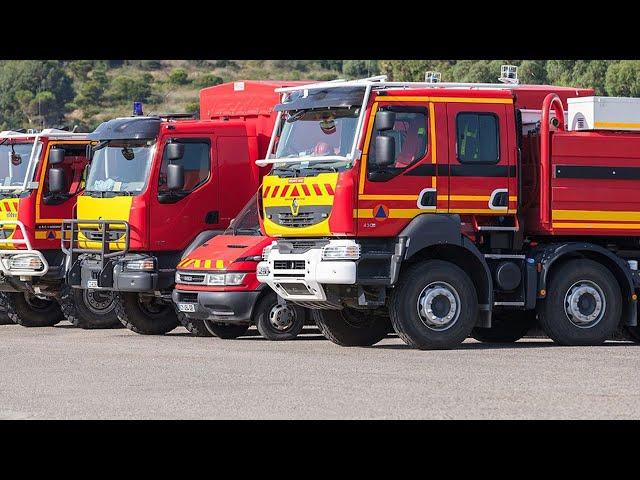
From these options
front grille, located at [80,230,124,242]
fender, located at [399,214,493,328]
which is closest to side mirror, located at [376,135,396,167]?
fender, located at [399,214,493,328]

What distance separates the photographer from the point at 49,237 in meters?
24.1

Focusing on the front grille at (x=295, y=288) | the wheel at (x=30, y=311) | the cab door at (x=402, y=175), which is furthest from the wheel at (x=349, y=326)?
the wheel at (x=30, y=311)

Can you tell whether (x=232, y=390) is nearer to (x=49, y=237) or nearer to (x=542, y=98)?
(x=542, y=98)

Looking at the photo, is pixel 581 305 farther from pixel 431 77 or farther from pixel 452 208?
pixel 431 77

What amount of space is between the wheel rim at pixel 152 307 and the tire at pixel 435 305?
→ 5603 millimetres

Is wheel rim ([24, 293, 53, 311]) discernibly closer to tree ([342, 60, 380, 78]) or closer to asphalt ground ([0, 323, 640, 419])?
asphalt ground ([0, 323, 640, 419])

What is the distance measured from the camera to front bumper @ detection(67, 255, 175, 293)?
20953 mm

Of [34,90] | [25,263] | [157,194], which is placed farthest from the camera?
[34,90]

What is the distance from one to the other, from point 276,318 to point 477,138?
3.73m

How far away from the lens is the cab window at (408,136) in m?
17.4

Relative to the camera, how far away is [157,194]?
21156 mm

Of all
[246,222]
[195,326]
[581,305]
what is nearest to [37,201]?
[195,326]

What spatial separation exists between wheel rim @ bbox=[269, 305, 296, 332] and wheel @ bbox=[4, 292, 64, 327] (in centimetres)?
726

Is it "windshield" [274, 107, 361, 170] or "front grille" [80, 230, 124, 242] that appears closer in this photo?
"windshield" [274, 107, 361, 170]
